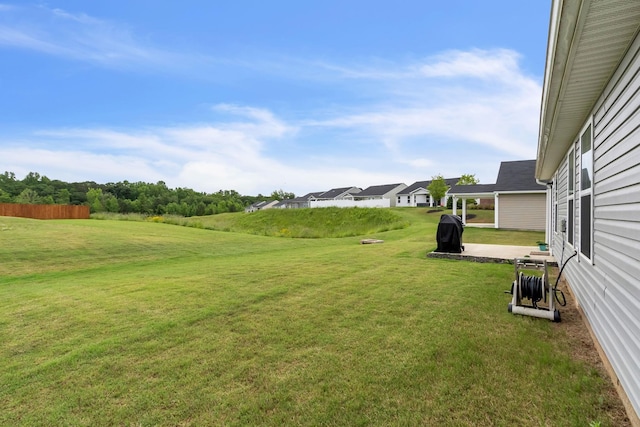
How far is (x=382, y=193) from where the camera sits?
47.5m

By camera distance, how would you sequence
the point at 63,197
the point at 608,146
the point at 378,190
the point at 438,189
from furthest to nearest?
the point at 378,190 < the point at 63,197 < the point at 438,189 < the point at 608,146

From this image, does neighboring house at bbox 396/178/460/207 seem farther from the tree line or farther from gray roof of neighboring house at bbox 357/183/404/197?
the tree line

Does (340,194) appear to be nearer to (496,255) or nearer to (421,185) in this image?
(421,185)

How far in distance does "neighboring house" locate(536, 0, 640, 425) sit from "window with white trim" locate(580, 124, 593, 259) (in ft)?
0.08

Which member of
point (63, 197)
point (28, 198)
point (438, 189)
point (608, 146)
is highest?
point (438, 189)

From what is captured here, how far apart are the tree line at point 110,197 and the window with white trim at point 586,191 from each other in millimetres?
50257

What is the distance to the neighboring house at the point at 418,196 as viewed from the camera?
4317 centimetres

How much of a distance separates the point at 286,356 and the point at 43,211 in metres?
28.0

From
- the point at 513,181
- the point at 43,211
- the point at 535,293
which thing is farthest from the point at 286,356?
the point at 43,211

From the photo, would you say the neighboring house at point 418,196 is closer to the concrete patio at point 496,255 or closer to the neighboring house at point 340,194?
the neighboring house at point 340,194

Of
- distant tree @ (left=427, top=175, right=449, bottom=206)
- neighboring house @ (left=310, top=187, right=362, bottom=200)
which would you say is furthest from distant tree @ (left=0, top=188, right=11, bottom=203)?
distant tree @ (left=427, top=175, right=449, bottom=206)

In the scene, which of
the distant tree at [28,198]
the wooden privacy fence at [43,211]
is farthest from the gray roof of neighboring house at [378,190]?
the distant tree at [28,198]

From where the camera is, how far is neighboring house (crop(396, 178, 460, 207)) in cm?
4317

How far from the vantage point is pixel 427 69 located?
12.7 meters
